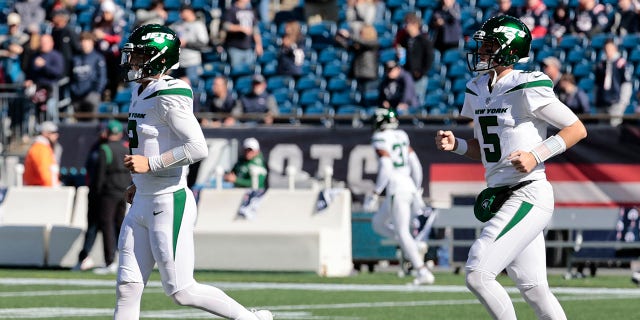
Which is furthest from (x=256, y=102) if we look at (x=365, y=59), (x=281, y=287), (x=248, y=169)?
(x=281, y=287)

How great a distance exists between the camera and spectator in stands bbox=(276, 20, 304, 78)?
22312mm

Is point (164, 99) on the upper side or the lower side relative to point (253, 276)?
upper

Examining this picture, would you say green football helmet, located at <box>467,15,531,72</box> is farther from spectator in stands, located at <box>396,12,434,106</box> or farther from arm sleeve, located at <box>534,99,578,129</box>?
spectator in stands, located at <box>396,12,434,106</box>

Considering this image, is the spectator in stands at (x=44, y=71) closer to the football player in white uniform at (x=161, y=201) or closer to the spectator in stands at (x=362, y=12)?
the spectator in stands at (x=362, y=12)

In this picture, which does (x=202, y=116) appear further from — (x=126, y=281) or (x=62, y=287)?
(x=126, y=281)

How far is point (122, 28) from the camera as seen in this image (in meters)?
24.4

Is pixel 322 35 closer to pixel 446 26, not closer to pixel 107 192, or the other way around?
pixel 446 26

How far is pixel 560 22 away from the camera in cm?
2127

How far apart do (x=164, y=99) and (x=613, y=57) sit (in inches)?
504

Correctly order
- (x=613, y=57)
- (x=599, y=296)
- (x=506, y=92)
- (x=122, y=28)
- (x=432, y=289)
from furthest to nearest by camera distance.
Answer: (x=122, y=28), (x=613, y=57), (x=432, y=289), (x=599, y=296), (x=506, y=92)

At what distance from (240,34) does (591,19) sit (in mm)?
5534

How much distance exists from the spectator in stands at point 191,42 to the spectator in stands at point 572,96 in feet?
21.5

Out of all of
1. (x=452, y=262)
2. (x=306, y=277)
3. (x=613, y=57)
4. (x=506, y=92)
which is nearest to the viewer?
(x=506, y=92)

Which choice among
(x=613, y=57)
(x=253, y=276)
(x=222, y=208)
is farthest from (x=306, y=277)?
(x=613, y=57)
